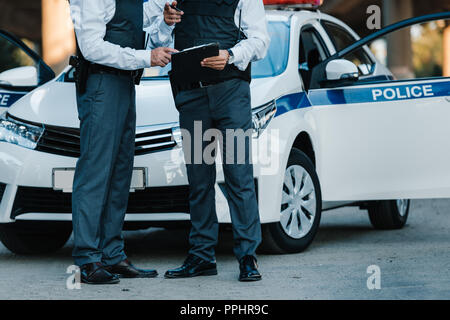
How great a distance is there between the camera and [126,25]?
16.8 feet

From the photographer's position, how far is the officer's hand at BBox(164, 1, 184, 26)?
16.8ft

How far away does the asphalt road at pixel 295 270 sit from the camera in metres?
4.80

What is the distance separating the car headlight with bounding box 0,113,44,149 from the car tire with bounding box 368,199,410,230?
287 cm

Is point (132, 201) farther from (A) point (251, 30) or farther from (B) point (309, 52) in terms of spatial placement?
(B) point (309, 52)

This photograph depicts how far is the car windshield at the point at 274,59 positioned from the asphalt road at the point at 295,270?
45.5 inches

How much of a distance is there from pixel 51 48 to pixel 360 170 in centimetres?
1211

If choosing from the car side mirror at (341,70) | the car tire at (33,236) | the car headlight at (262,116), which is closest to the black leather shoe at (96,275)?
the car tire at (33,236)

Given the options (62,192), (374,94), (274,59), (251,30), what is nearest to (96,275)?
(62,192)

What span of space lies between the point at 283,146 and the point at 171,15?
1186 millimetres

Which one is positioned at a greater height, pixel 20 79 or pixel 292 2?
pixel 292 2

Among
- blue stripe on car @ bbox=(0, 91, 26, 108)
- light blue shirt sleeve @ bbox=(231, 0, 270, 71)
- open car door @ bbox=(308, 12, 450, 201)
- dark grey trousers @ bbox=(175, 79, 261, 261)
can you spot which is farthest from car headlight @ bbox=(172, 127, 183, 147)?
blue stripe on car @ bbox=(0, 91, 26, 108)

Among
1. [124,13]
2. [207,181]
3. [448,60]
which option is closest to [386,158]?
[207,181]

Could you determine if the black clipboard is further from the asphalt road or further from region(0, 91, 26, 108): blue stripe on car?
region(0, 91, 26, 108): blue stripe on car

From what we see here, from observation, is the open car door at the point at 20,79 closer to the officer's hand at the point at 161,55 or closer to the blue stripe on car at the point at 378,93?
the blue stripe on car at the point at 378,93
